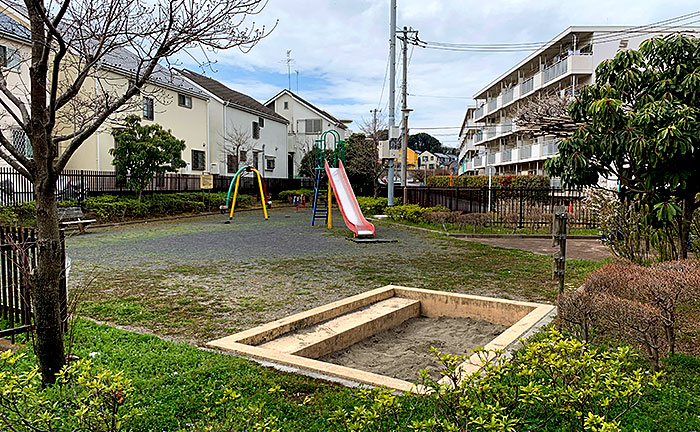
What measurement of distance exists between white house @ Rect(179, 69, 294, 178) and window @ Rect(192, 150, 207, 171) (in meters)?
0.66

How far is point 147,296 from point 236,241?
23.9ft

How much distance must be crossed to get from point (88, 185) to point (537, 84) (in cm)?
3017

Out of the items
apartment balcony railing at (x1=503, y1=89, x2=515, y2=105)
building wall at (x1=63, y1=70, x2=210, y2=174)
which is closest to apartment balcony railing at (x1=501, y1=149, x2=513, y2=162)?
apartment balcony railing at (x1=503, y1=89, x2=515, y2=105)

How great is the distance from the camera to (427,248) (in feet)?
43.5

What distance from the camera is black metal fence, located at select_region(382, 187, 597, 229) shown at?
17328 mm

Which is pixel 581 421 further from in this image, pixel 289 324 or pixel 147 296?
pixel 147 296

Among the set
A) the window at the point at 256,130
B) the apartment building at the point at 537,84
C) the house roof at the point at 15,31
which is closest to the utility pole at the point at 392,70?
the apartment building at the point at 537,84

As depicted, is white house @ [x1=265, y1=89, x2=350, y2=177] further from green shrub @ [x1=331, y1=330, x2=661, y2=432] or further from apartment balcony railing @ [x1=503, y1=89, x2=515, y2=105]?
green shrub @ [x1=331, y1=330, x2=661, y2=432]

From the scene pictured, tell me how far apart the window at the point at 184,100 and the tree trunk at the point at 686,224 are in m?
25.9

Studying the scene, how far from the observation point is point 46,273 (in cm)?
348

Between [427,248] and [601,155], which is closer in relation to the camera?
[601,155]

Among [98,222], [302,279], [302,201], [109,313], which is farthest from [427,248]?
[302,201]

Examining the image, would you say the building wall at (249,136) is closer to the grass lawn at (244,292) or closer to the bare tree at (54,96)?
the grass lawn at (244,292)

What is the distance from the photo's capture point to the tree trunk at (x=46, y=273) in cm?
341
